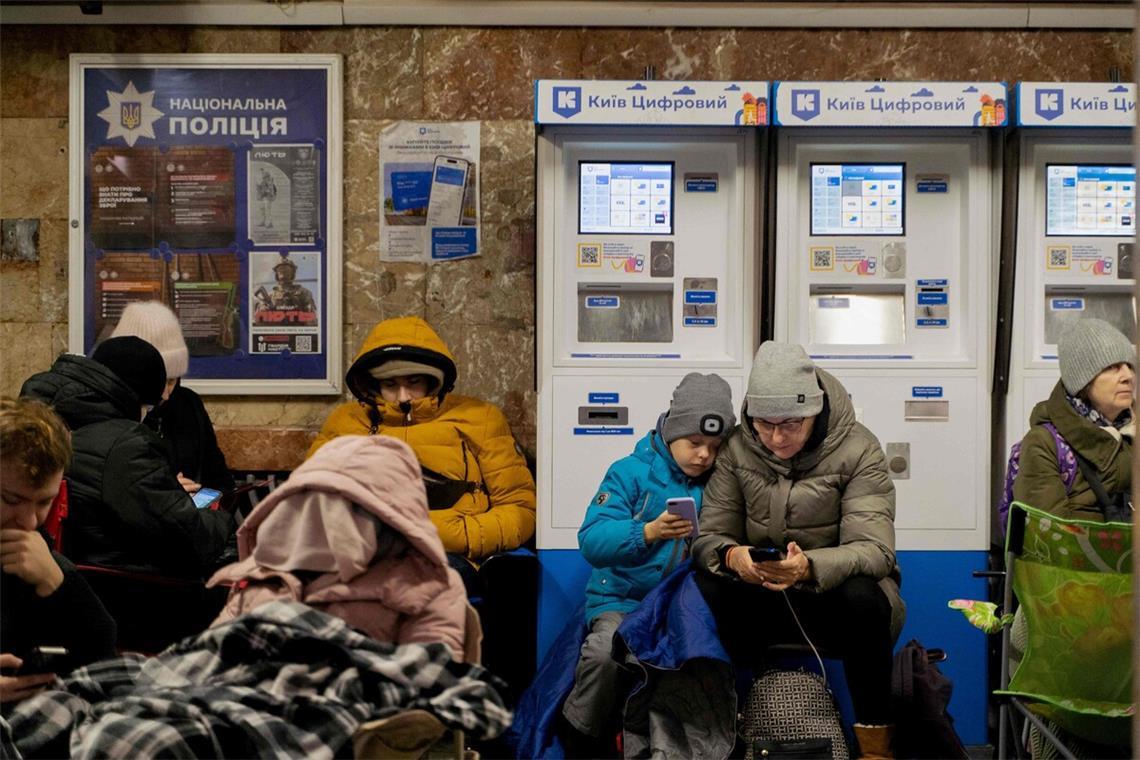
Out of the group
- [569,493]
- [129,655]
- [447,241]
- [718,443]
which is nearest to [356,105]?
[447,241]

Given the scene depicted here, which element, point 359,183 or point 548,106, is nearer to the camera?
point 548,106

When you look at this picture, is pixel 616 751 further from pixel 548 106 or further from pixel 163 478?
pixel 548 106

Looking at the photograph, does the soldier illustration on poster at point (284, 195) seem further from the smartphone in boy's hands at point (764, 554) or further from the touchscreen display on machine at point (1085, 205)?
the touchscreen display on machine at point (1085, 205)

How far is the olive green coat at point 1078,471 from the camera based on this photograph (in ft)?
12.7

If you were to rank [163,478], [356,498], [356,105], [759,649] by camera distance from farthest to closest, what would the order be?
1. [356,105]
2. [759,649]
3. [163,478]
4. [356,498]

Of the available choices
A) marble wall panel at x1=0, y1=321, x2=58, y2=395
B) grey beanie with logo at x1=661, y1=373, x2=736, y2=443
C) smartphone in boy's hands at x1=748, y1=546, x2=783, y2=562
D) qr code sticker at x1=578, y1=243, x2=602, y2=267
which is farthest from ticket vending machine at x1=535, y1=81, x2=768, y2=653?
marble wall panel at x1=0, y1=321, x2=58, y2=395

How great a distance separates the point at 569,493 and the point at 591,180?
3.68 feet

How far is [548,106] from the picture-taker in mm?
4277

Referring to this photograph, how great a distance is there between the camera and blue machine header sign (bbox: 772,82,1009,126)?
428 centimetres

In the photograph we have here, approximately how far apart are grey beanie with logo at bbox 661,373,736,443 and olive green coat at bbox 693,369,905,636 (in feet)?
0.24

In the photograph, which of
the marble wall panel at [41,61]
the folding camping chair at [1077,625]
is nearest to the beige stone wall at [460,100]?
the marble wall panel at [41,61]

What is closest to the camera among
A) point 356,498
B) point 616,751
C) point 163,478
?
point 356,498

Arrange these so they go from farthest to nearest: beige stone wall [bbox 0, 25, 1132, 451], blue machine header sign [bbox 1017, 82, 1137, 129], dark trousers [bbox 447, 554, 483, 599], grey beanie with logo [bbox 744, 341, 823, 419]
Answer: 1. beige stone wall [bbox 0, 25, 1132, 451]
2. blue machine header sign [bbox 1017, 82, 1137, 129]
3. dark trousers [bbox 447, 554, 483, 599]
4. grey beanie with logo [bbox 744, 341, 823, 419]

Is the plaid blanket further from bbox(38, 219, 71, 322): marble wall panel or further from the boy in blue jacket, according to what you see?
bbox(38, 219, 71, 322): marble wall panel
